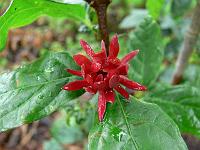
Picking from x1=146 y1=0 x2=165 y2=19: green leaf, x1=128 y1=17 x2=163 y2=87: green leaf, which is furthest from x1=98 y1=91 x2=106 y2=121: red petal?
x1=146 y1=0 x2=165 y2=19: green leaf

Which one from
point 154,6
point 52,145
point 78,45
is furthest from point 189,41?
point 78,45

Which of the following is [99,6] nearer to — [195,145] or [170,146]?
[170,146]

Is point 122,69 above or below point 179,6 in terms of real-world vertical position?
above

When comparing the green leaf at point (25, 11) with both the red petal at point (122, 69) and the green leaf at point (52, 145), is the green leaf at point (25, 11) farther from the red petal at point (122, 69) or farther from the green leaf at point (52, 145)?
the green leaf at point (52, 145)

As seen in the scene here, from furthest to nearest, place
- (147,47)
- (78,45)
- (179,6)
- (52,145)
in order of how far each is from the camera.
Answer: (78,45) → (52,145) → (179,6) → (147,47)

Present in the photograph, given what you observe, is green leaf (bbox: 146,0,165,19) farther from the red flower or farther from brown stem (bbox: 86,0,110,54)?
the red flower

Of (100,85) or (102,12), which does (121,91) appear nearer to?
(100,85)

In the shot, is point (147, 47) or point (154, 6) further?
point (154, 6)
